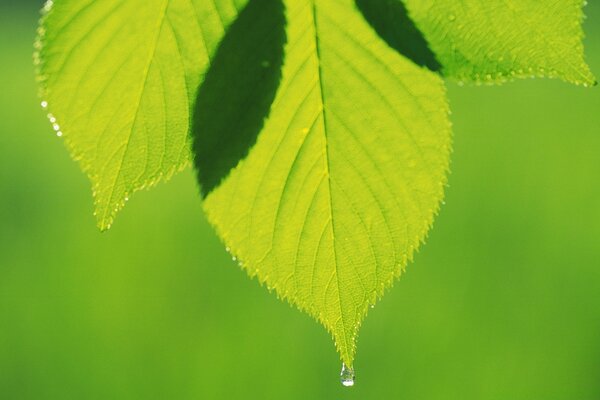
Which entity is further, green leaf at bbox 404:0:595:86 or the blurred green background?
the blurred green background

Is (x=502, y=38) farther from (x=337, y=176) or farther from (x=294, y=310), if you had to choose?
(x=294, y=310)

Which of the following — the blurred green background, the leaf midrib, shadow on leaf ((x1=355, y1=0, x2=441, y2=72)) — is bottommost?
the blurred green background

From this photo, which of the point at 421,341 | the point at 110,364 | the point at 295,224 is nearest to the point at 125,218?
the point at 110,364

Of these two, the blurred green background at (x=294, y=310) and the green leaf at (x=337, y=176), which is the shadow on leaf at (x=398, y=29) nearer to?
the green leaf at (x=337, y=176)

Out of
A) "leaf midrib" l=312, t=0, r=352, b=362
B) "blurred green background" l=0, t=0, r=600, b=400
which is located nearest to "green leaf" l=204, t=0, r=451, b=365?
"leaf midrib" l=312, t=0, r=352, b=362

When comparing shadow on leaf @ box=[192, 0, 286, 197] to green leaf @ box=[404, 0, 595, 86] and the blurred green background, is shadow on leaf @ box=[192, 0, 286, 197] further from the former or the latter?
the blurred green background

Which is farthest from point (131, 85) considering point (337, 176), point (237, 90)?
point (337, 176)

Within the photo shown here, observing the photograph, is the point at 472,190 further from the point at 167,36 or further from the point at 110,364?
the point at 167,36

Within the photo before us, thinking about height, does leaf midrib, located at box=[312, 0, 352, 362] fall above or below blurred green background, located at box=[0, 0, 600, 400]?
above
